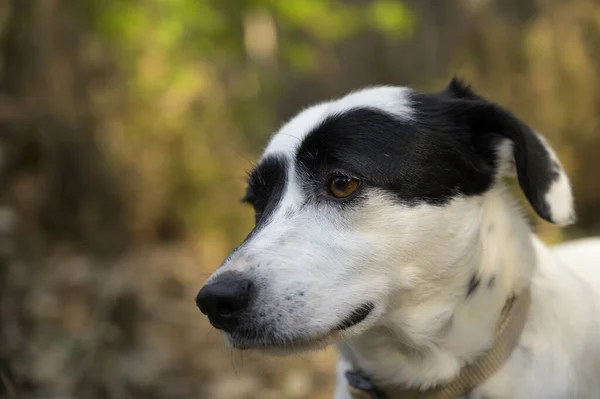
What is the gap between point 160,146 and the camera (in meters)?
7.63

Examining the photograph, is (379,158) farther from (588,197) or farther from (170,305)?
(588,197)

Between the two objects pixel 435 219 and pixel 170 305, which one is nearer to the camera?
pixel 435 219

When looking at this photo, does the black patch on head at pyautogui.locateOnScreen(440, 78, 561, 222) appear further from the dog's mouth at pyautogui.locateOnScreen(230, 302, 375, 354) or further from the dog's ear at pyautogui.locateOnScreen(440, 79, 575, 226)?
the dog's mouth at pyautogui.locateOnScreen(230, 302, 375, 354)

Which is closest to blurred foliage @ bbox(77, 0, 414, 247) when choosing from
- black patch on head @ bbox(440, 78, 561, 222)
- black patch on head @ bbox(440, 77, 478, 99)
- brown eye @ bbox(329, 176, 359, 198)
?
black patch on head @ bbox(440, 77, 478, 99)

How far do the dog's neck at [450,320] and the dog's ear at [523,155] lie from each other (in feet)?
0.64

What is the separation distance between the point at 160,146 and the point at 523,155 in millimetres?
5821

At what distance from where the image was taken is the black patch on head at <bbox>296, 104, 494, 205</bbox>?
91.4 inches

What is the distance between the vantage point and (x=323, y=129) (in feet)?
7.93

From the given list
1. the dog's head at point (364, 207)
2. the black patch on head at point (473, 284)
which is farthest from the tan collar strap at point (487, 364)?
the dog's head at point (364, 207)

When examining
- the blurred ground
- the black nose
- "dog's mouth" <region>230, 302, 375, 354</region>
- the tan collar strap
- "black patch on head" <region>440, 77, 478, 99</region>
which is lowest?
the blurred ground

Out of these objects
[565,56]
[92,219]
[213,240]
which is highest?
[565,56]

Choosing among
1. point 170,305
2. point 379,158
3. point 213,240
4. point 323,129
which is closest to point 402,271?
point 379,158

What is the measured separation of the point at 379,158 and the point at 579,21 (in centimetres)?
589

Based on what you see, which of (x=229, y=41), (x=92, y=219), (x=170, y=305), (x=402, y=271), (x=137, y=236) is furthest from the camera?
(x=229, y=41)
